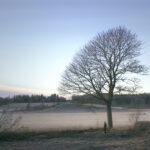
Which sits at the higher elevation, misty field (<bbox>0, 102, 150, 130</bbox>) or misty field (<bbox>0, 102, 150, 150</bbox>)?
misty field (<bbox>0, 102, 150, 150</bbox>)

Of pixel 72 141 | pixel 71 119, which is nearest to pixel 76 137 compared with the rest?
pixel 72 141

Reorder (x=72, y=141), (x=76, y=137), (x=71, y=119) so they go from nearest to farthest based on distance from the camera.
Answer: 1. (x=72, y=141)
2. (x=76, y=137)
3. (x=71, y=119)

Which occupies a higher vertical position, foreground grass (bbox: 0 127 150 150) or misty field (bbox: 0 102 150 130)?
foreground grass (bbox: 0 127 150 150)

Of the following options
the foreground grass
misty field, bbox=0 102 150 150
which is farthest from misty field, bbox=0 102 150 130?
the foreground grass

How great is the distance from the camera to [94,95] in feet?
58.7

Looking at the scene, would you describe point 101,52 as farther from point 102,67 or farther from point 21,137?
point 21,137

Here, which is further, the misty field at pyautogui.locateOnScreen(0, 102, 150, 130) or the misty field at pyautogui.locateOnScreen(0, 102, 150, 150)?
the misty field at pyautogui.locateOnScreen(0, 102, 150, 130)

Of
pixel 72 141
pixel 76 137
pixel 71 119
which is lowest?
pixel 71 119

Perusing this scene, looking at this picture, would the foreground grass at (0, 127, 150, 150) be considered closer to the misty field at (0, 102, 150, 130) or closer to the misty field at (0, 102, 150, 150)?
the misty field at (0, 102, 150, 150)

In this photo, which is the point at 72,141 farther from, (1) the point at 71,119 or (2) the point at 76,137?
(1) the point at 71,119

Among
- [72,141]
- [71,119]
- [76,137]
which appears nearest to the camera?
[72,141]

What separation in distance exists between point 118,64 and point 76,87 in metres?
4.40

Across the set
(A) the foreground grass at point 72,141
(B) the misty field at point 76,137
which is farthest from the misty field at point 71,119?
(A) the foreground grass at point 72,141

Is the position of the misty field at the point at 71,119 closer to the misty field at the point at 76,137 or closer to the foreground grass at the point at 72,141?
the misty field at the point at 76,137
